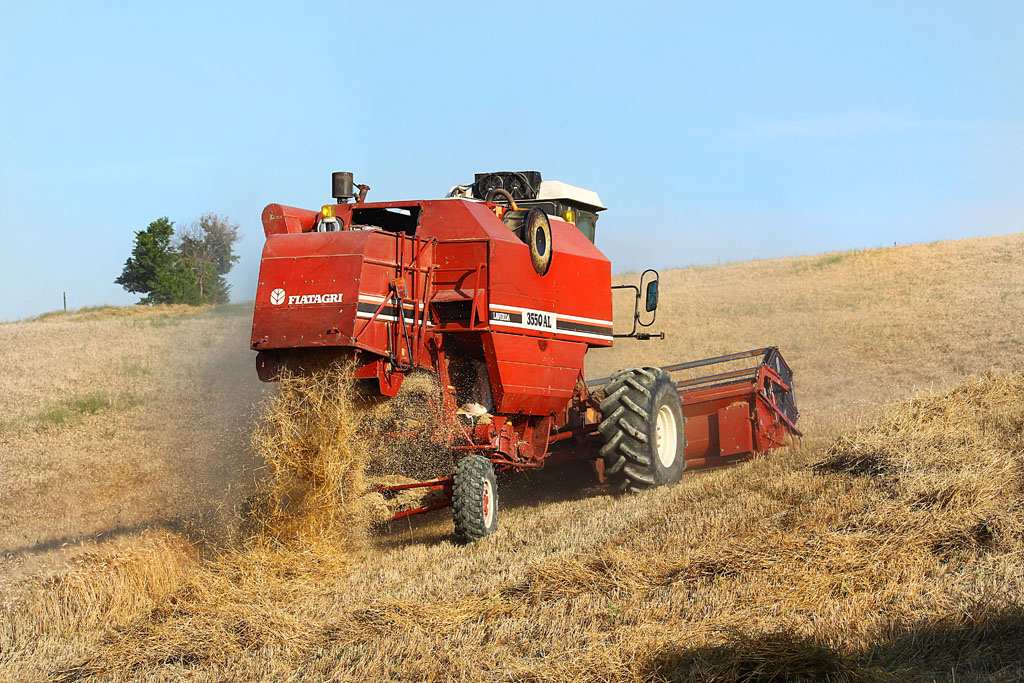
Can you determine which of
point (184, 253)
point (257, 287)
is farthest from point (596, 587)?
point (184, 253)

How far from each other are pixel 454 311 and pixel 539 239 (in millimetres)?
1286

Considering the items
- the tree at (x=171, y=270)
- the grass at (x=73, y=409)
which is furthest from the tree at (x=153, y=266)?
the grass at (x=73, y=409)

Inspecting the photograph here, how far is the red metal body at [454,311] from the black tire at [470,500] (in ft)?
0.86

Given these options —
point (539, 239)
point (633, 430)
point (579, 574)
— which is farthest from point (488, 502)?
point (539, 239)

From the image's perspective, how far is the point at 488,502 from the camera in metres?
7.97

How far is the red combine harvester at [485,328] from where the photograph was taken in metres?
7.39

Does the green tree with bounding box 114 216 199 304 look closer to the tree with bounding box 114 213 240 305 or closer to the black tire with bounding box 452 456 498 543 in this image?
the tree with bounding box 114 213 240 305

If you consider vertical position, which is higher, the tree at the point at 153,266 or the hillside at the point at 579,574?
the tree at the point at 153,266

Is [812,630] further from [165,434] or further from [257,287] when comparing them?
[165,434]

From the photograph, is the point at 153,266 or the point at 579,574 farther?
the point at 153,266

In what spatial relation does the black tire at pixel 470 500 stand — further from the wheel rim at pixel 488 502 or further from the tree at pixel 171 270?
the tree at pixel 171 270

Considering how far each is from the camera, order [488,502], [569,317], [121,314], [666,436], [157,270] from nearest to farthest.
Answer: [488,502]
[569,317]
[666,436]
[121,314]
[157,270]

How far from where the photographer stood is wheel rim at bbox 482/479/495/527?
25.8 feet

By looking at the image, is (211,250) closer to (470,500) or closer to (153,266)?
(153,266)
